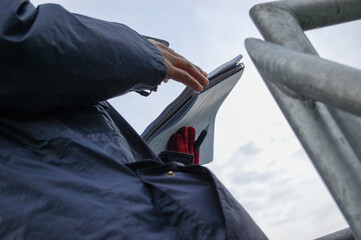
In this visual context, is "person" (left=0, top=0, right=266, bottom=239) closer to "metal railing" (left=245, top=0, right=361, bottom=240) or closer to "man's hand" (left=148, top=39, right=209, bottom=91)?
"man's hand" (left=148, top=39, right=209, bottom=91)

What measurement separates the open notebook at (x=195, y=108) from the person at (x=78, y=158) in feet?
1.44

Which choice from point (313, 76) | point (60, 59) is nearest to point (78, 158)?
point (60, 59)

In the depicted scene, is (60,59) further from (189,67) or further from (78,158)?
(189,67)

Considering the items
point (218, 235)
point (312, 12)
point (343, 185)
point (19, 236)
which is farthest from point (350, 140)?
point (19, 236)

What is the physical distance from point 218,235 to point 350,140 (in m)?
0.30

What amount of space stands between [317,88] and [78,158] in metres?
0.46

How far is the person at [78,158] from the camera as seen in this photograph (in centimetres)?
68

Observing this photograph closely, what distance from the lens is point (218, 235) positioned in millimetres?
673

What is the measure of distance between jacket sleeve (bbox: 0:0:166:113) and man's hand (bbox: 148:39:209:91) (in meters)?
0.07

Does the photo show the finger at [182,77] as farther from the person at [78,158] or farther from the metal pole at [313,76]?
the metal pole at [313,76]

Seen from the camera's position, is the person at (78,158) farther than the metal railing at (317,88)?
Yes

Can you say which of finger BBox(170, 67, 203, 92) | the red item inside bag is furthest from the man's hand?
the red item inside bag

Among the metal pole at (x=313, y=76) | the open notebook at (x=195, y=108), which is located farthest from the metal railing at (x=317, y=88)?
the open notebook at (x=195, y=108)

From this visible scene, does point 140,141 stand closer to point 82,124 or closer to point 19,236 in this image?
point 82,124
